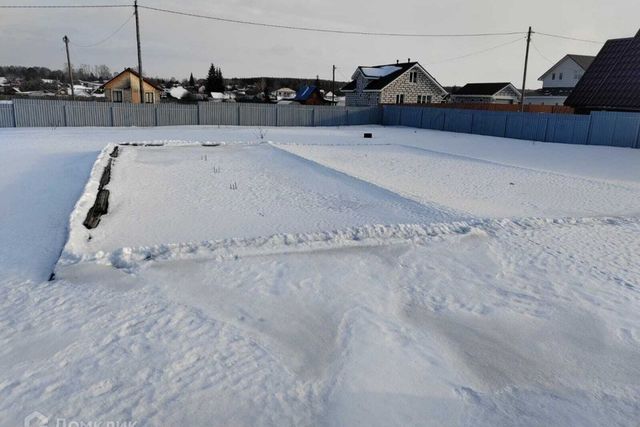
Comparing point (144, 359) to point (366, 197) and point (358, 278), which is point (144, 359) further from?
point (366, 197)

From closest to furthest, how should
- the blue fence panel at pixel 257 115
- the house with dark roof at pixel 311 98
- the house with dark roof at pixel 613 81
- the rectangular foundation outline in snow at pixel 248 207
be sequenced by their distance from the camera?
the rectangular foundation outline in snow at pixel 248 207
the house with dark roof at pixel 613 81
the blue fence panel at pixel 257 115
the house with dark roof at pixel 311 98

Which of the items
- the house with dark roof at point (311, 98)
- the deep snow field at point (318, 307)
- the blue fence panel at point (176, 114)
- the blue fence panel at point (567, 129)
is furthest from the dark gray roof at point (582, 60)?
the deep snow field at point (318, 307)

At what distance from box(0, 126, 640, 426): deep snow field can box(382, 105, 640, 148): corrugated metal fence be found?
11869 millimetres

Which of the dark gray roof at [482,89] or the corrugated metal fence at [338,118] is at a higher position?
the dark gray roof at [482,89]

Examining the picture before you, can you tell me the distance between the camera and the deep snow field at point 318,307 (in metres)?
3.76

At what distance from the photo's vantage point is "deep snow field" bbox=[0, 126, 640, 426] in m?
3.76

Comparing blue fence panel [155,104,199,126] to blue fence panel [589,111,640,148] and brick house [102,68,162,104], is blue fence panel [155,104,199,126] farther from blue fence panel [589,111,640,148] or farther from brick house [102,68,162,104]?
blue fence panel [589,111,640,148]

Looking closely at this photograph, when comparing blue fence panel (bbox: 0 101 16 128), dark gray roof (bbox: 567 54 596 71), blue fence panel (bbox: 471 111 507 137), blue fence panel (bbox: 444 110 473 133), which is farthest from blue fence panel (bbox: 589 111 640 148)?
dark gray roof (bbox: 567 54 596 71)

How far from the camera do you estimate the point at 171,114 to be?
31.7 m

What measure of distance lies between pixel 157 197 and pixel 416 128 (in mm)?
27177

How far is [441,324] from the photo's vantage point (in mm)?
5094

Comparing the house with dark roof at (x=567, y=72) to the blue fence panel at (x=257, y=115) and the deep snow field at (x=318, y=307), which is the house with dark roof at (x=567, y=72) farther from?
the deep snow field at (x=318, y=307)

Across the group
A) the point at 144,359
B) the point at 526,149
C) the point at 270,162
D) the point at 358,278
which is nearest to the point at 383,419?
the point at 144,359

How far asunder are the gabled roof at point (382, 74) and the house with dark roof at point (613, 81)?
19.5 m
